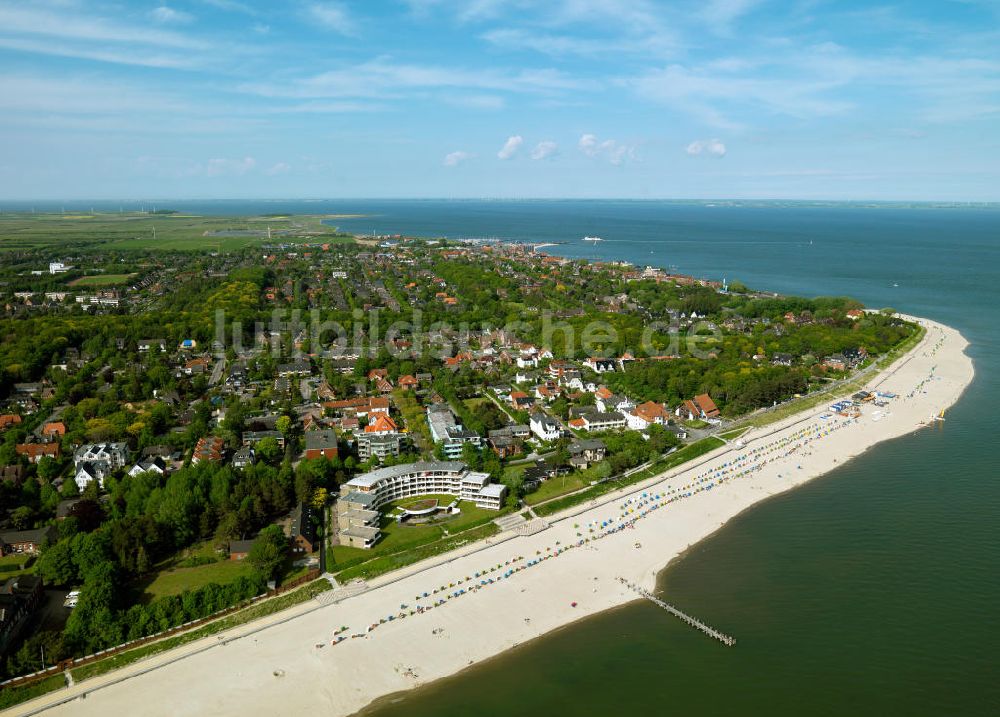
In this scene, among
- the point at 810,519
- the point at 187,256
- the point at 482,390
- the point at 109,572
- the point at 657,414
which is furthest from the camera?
the point at 187,256

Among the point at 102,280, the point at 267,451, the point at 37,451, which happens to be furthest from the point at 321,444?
the point at 102,280

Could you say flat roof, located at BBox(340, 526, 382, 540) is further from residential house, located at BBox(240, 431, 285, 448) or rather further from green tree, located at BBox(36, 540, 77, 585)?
residential house, located at BBox(240, 431, 285, 448)

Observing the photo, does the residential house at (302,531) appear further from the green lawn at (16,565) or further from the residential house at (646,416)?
the residential house at (646,416)

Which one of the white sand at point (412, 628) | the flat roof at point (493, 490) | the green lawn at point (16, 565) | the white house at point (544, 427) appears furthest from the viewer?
the white house at point (544, 427)

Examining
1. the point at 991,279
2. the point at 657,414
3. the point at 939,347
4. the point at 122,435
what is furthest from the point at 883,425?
the point at 991,279

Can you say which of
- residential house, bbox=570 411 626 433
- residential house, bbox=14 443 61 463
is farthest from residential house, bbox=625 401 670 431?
residential house, bbox=14 443 61 463

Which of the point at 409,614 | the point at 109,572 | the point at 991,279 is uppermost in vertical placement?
the point at 991,279

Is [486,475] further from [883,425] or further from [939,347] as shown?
[939,347]

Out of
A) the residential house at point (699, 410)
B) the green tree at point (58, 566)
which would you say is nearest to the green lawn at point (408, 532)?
the green tree at point (58, 566)
